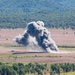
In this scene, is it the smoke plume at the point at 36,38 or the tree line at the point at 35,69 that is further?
the smoke plume at the point at 36,38

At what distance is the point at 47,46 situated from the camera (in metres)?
182

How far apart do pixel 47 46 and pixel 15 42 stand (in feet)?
Result: 53.6

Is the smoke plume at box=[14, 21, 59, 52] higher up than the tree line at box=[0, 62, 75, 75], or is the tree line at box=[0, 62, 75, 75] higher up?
the smoke plume at box=[14, 21, 59, 52]

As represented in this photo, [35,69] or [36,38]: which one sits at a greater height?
[36,38]

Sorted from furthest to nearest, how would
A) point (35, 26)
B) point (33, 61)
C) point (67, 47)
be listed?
point (67, 47)
point (35, 26)
point (33, 61)

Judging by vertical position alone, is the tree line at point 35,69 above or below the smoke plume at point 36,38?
below

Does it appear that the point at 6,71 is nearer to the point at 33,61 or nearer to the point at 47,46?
the point at 33,61

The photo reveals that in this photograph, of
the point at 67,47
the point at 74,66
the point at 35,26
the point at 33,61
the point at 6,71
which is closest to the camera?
the point at 6,71

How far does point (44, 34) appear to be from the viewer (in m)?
185

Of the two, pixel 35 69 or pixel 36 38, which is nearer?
pixel 35 69

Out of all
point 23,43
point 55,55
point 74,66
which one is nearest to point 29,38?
point 23,43

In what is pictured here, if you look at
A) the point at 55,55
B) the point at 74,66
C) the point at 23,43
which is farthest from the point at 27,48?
the point at 74,66

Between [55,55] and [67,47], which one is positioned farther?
[67,47]

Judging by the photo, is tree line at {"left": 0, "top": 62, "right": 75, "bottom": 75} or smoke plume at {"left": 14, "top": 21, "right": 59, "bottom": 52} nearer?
tree line at {"left": 0, "top": 62, "right": 75, "bottom": 75}
